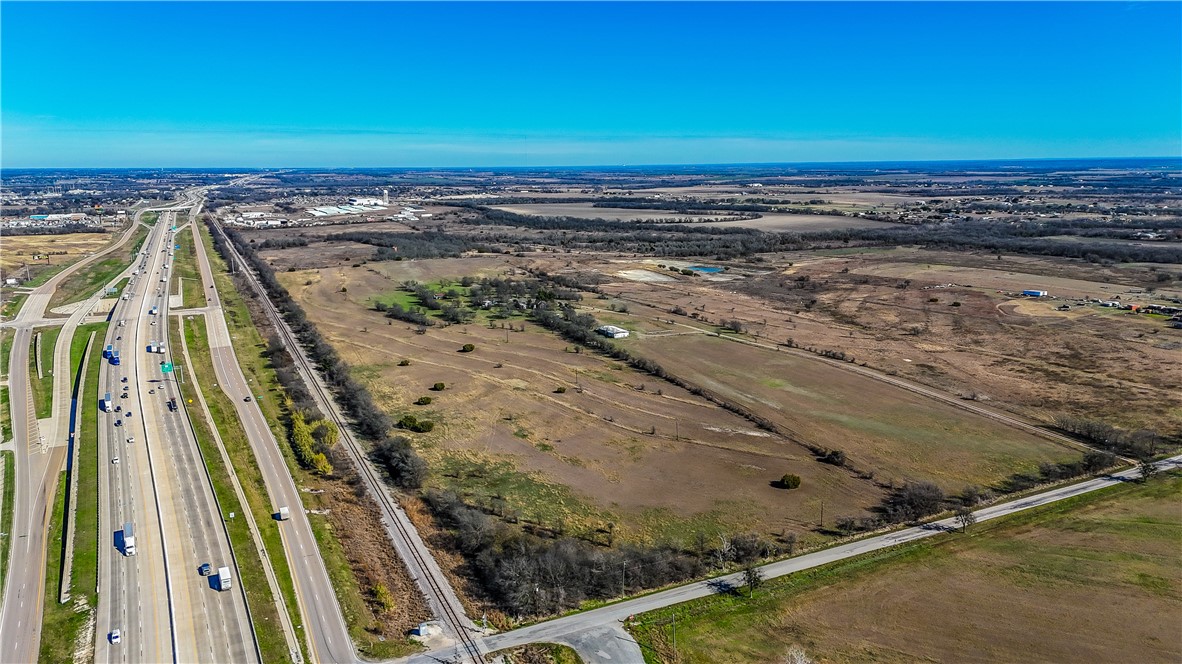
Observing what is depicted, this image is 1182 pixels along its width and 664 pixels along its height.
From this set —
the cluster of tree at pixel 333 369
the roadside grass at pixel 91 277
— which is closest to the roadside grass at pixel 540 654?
the cluster of tree at pixel 333 369

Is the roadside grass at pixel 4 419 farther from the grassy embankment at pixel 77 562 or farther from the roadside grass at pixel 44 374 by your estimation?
the grassy embankment at pixel 77 562

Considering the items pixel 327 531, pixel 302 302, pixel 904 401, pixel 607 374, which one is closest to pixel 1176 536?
pixel 904 401

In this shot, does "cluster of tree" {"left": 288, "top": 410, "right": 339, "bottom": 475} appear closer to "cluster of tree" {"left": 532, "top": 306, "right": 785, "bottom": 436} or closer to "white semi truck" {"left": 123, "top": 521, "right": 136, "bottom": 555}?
"white semi truck" {"left": 123, "top": 521, "right": 136, "bottom": 555}

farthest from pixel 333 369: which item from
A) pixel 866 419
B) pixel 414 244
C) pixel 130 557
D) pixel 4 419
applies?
pixel 414 244

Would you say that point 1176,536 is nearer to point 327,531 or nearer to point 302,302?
point 327,531

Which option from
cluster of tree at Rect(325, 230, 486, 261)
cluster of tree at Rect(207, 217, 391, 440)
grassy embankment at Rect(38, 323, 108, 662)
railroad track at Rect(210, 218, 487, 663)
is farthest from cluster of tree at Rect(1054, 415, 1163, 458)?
cluster of tree at Rect(325, 230, 486, 261)

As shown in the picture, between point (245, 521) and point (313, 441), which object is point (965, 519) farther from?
point (313, 441)
